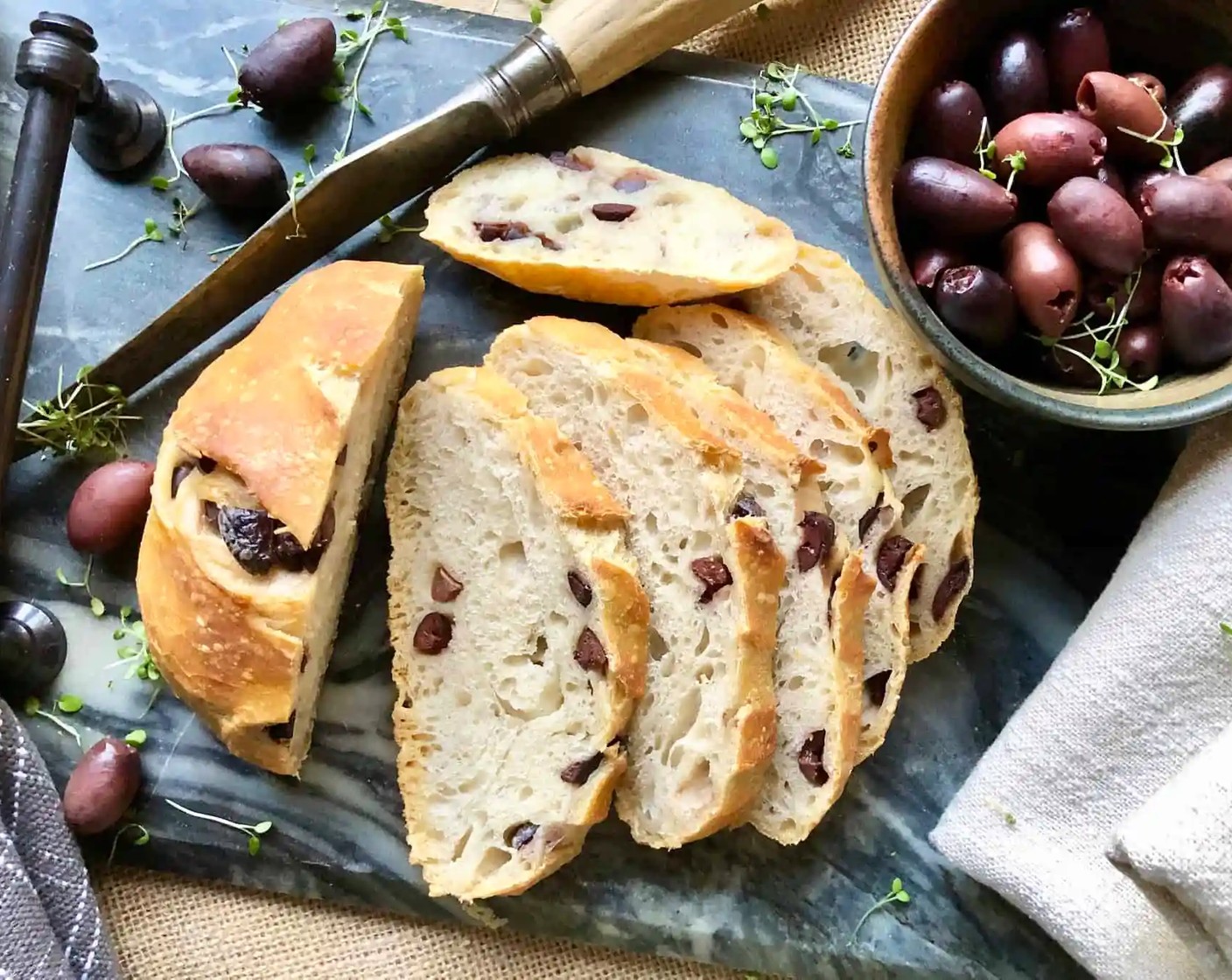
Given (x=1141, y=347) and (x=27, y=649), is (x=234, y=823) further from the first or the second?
(x=1141, y=347)

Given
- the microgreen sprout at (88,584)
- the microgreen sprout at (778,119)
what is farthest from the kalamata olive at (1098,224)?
the microgreen sprout at (88,584)

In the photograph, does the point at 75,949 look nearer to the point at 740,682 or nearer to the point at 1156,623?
the point at 740,682

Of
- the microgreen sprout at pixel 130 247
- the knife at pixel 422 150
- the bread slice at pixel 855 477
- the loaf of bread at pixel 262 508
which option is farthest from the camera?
the microgreen sprout at pixel 130 247

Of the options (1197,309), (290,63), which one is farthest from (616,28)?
(1197,309)

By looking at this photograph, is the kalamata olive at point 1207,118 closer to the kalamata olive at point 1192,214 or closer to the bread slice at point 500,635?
the kalamata olive at point 1192,214

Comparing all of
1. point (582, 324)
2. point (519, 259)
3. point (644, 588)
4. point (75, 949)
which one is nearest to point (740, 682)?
point (644, 588)

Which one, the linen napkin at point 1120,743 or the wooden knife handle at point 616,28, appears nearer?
the linen napkin at point 1120,743
